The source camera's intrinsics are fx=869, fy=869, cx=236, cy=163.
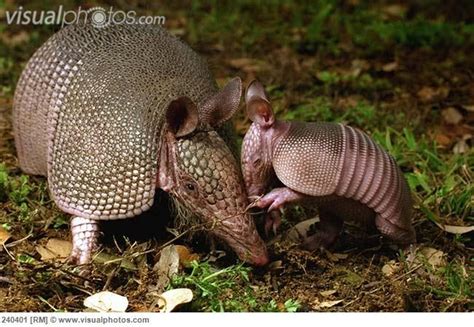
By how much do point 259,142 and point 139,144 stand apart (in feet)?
2.00

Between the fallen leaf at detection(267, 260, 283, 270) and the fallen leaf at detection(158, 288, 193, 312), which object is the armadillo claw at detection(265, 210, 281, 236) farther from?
the fallen leaf at detection(158, 288, 193, 312)

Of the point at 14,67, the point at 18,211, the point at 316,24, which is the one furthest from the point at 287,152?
the point at 316,24

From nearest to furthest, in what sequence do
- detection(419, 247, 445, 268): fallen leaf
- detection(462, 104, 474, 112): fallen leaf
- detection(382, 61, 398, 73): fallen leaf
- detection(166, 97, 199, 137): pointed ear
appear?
detection(166, 97, 199, 137): pointed ear → detection(419, 247, 445, 268): fallen leaf → detection(462, 104, 474, 112): fallen leaf → detection(382, 61, 398, 73): fallen leaf

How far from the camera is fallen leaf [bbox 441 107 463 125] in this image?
257 inches

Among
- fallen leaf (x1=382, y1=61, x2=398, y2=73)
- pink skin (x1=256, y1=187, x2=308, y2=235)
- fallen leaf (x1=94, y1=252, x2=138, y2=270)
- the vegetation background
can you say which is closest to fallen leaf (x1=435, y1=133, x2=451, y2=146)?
the vegetation background

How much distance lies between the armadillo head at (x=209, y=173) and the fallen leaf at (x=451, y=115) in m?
2.73

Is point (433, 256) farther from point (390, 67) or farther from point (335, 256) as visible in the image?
point (390, 67)

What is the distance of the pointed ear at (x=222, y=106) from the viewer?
4262 mm

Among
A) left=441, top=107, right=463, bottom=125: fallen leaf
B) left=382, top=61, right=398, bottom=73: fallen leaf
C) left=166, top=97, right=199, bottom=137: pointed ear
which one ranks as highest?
left=166, top=97, right=199, bottom=137: pointed ear

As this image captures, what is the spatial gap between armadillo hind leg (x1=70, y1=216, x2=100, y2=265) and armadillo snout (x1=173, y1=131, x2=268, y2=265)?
0.48m

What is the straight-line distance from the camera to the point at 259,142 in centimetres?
439

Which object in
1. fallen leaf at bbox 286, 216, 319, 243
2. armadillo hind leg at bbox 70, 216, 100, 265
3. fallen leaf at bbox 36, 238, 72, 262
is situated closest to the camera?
armadillo hind leg at bbox 70, 216, 100, 265

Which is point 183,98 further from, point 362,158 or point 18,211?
point 18,211
